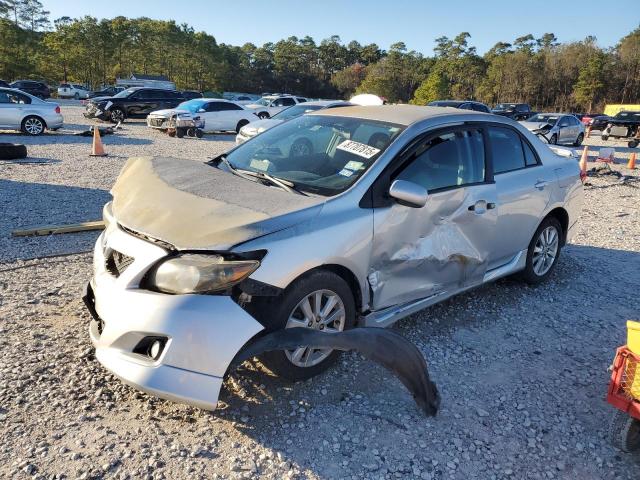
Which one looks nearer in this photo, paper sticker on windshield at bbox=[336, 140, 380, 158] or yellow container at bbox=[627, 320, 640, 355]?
yellow container at bbox=[627, 320, 640, 355]

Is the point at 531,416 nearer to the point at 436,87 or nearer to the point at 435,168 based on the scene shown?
the point at 435,168

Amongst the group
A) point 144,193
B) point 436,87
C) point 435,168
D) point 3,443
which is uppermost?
point 436,87

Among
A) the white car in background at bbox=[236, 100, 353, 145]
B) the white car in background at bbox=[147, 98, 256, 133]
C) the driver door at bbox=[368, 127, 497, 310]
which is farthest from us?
the white car in background at bbox=[147, 98, 256, 133]

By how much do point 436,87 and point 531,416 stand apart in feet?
166

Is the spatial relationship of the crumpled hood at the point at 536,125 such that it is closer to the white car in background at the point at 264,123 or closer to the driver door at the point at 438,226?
the white car in background at the point at 264,123

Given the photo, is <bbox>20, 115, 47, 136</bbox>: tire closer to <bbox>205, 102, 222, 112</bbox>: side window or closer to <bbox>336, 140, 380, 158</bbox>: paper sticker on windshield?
<bbox>205, 102, 222, 112</bbox>: side window

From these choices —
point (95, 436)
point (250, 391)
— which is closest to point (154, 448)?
point (95, 436)

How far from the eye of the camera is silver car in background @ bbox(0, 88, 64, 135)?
15.5 metres

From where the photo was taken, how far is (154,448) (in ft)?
8.21

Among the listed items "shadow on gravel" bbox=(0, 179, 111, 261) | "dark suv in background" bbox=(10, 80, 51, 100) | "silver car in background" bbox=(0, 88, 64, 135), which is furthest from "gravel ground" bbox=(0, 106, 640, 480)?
"dark suv in background" bbox=(10, 80, 51, 100)

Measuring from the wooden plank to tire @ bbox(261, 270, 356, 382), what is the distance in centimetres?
397

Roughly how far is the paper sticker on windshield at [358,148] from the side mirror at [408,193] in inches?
14.8

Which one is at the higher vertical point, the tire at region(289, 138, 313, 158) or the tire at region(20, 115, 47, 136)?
the tire at region(289, 138, 313, 158)

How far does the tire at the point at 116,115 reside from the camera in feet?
73.3
